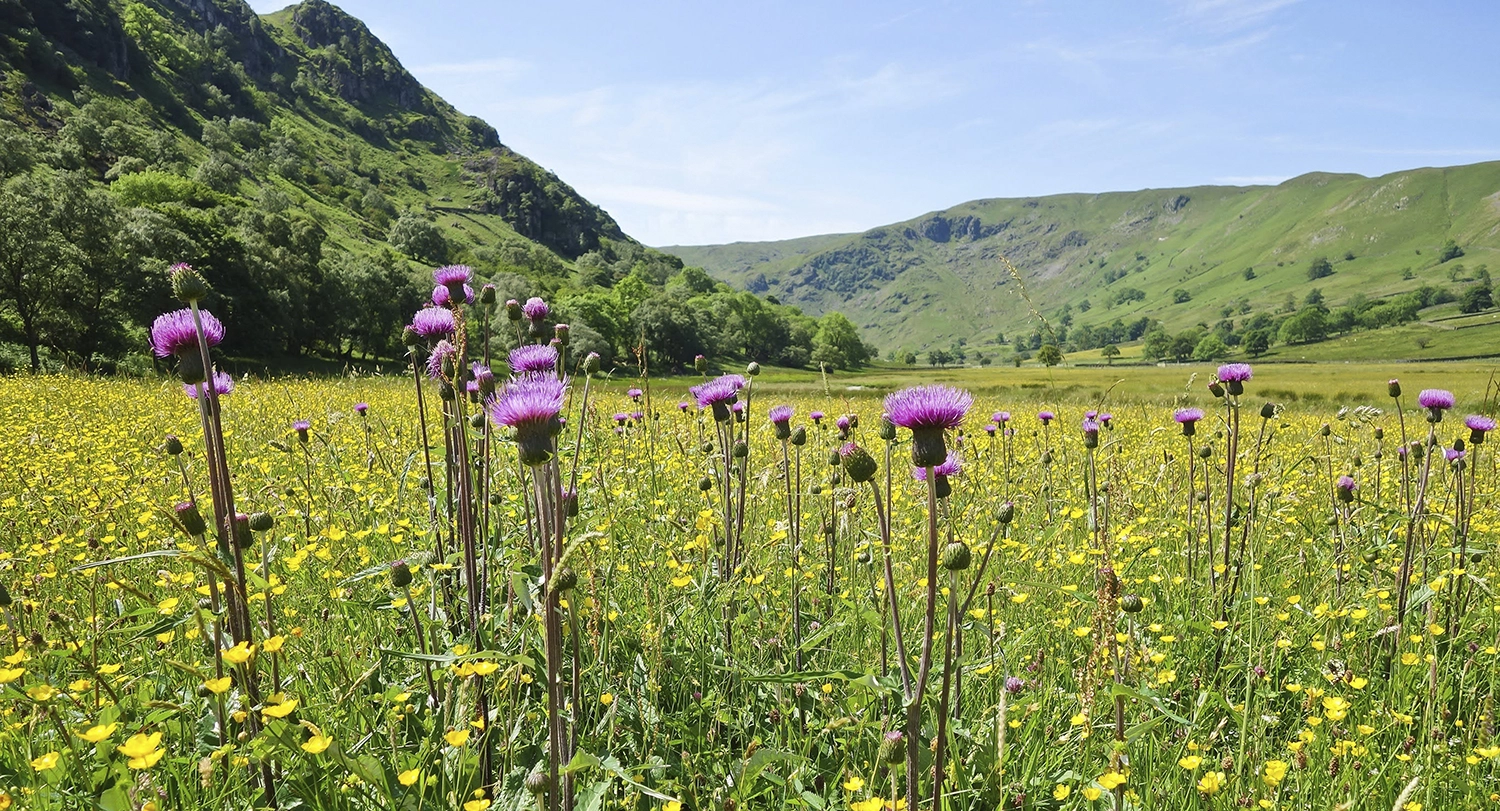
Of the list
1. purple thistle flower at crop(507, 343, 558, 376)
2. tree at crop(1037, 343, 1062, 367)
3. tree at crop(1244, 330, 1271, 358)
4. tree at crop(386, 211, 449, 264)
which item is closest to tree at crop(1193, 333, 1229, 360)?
tree at crop(1244, 330, 1271, 358)

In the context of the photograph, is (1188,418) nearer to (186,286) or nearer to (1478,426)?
(1478,426)

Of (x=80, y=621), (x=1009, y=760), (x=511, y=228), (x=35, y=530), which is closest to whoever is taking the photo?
(x=1009, y=760)

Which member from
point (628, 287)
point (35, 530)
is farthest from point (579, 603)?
point (628, 287)

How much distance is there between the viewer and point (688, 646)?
10.2ft

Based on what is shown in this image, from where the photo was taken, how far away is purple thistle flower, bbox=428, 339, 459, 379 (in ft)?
9.82

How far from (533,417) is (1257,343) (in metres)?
200

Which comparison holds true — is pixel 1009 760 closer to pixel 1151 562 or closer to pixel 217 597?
pixel 217 597

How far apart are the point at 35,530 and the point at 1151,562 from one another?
7605 mm

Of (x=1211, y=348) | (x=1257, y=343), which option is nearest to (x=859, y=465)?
(x=1211, y=348)

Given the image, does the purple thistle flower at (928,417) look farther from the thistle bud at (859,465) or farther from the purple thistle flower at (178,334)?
the purple thistle flower at (178,334)

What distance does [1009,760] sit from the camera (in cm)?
253

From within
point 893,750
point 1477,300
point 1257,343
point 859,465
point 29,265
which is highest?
point 1477,300

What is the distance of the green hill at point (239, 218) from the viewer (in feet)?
101

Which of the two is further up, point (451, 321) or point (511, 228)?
point (511, 228)
